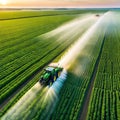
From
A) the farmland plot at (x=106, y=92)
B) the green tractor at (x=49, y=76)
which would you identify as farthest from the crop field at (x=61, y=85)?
the green tractor at (x=49, y=76)

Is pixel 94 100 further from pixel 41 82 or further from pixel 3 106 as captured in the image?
pixel 3 106

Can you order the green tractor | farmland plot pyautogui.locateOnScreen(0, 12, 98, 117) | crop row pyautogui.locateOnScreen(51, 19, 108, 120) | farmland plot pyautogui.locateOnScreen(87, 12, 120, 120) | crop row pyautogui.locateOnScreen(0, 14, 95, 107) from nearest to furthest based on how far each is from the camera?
crop row pyautogui.locateOnScreen(51, 19, 108, 120) → farmland plot pyautogui.locateOnScreen(87, 12, 120, 120) → the green tractor → crop row pyautogui.locateOnScreen(0, 14, 95, 107) → farmland plot pyautogui.locateOnScreen(0, 12, 98, 117)

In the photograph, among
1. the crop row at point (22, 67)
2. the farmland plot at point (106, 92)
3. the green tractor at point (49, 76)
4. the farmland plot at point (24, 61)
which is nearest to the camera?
the farmland plot at point (106, 92)

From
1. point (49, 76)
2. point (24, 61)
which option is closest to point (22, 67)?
point (24, 61)

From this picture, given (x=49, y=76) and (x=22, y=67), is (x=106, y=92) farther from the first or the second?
(x=22, y=67)

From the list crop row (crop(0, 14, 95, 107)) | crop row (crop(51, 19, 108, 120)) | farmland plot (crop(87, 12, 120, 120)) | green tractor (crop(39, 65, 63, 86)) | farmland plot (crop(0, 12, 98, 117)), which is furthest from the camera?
farmland plot (crop(0, 12, 98, 117))

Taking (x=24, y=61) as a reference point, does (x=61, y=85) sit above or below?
above

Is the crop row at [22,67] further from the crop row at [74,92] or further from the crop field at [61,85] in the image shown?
the crop row at [74,92]

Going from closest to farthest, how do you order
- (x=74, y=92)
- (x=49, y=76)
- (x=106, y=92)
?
(x=74, y=92) < (x=106, y=92) < (x=49, y=76)

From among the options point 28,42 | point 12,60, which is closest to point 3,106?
point 12,60

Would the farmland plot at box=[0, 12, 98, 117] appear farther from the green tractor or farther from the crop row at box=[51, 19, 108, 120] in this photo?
the crop row at box=[51, 19, 108, 120]

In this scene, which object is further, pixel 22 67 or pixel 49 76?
pixel 22 67

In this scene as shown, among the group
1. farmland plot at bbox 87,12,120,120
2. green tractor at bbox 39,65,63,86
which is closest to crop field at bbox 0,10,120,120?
farmland plot at bbox 87,12,120,120
